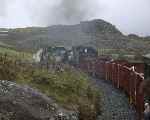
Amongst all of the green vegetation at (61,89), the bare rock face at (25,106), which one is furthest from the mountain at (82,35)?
the bare rock face at (25,106)

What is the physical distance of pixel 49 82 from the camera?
15.9m

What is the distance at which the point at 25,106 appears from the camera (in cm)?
1101

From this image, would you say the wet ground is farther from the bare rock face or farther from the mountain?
the mountain

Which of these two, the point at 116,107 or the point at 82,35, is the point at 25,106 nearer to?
the point at 116,107

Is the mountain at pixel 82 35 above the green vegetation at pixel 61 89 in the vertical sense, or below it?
above

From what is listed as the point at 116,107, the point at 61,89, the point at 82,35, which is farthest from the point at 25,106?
the point at 82,35

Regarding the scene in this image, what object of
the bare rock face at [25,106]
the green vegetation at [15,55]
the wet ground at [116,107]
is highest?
the green vegetation at [15,55]

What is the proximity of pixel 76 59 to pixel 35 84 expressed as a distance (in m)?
25.7

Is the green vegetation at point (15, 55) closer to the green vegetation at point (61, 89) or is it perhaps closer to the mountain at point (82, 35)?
the green vegetation at point (61, 89)

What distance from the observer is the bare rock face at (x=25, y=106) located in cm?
1058

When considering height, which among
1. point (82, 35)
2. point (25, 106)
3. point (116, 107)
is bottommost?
point (116, 107)

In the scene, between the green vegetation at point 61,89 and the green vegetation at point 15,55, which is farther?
the green vegetation at point 15,55

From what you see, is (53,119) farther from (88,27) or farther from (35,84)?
(88,27)

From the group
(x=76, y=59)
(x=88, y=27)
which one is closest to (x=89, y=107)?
(x=76, y=59)
